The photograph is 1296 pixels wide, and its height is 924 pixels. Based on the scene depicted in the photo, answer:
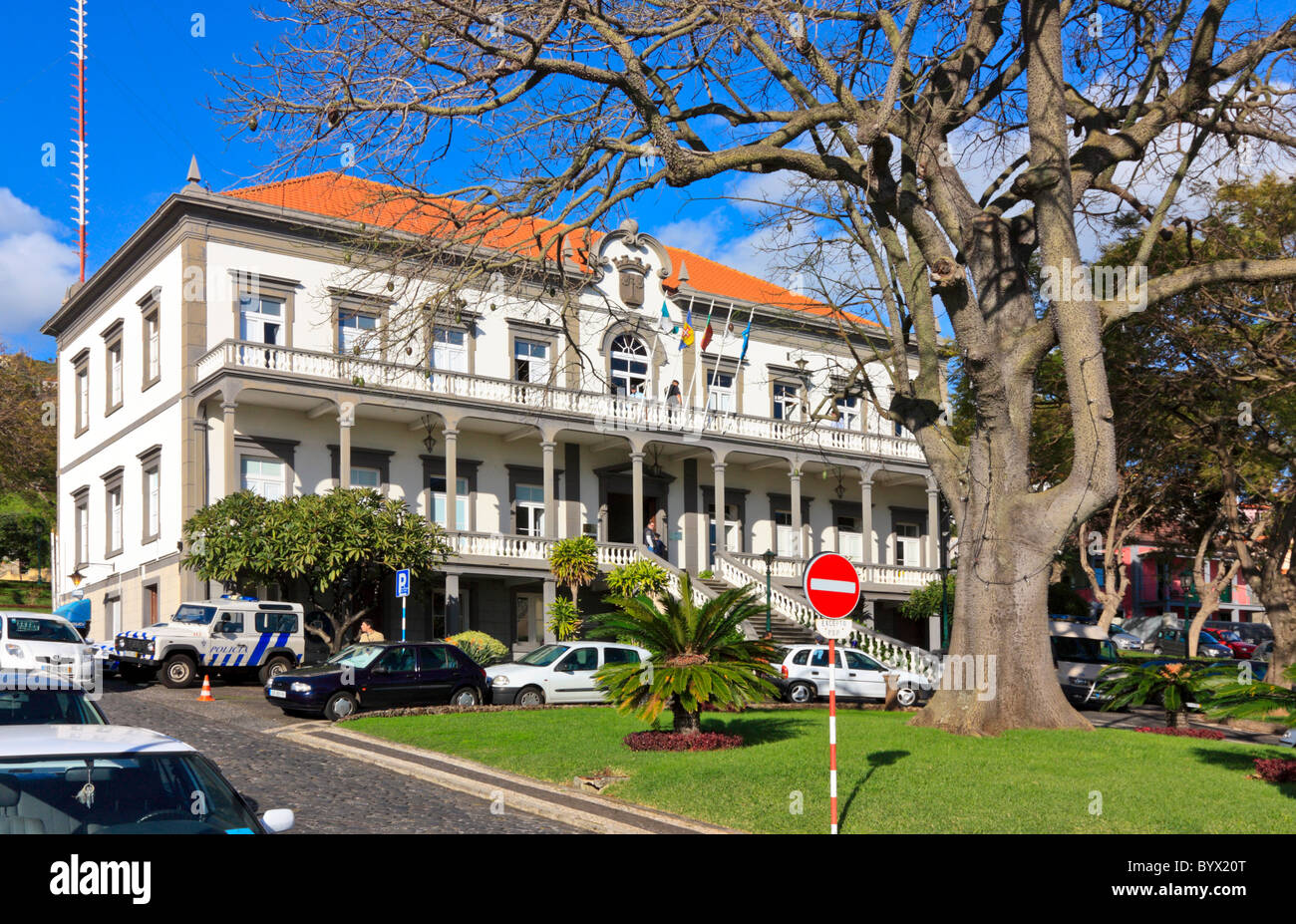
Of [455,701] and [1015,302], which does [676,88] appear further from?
[455,701]

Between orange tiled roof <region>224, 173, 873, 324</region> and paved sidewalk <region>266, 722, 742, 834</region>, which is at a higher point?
orange tiled roof <region>224, 173, 873, 324</region>

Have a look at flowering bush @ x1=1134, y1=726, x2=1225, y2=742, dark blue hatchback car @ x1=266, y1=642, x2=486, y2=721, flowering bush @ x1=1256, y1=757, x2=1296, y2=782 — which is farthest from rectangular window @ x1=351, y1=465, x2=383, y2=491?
flowering bush @ x1=1256, y1=757, x2=1296, y2=782

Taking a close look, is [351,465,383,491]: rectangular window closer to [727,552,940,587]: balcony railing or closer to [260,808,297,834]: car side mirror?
[727,552,940,587]: balcony railing

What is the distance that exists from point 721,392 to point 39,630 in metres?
24.5

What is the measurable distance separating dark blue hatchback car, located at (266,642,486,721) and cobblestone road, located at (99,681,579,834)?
1.80ft

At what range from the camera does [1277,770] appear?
13.1 m

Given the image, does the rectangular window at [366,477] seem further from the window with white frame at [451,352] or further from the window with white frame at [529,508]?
the window with white frame at [529,508]

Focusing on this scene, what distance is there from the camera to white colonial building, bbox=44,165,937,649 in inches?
1240

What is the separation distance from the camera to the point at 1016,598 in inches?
659

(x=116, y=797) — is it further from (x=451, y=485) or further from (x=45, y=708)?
(x=451, y=485)

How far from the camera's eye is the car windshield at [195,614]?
25844 mm

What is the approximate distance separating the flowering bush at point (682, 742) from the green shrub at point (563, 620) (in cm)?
1617
